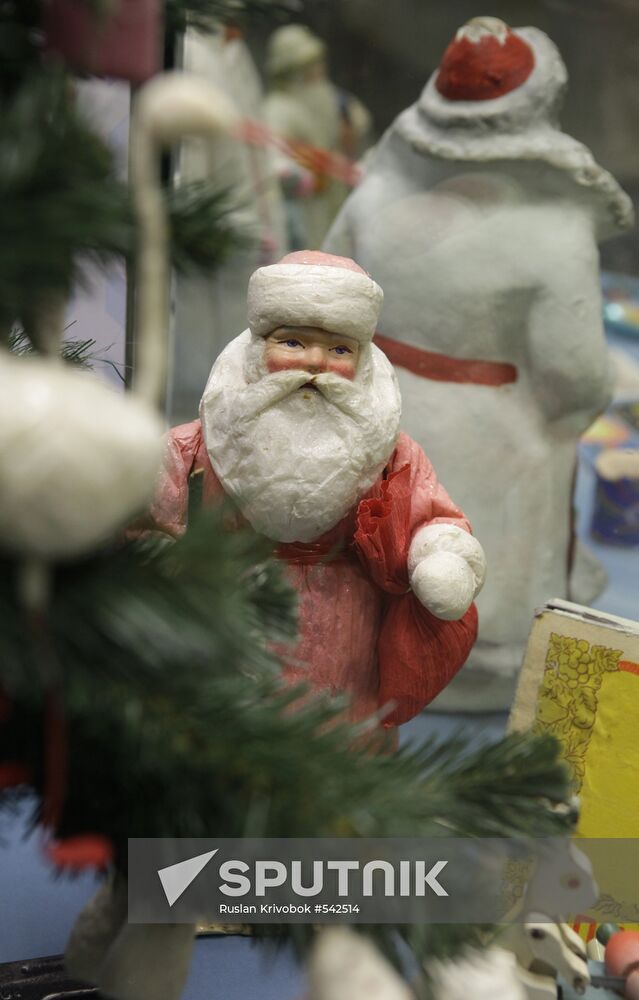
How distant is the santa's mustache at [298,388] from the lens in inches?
40.9

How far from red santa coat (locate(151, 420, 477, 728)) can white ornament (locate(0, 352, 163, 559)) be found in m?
0.64

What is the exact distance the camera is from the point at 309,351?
3.44ft

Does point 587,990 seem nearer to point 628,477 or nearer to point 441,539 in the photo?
point 441,539

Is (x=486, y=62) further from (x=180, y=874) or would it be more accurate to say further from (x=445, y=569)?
(x=180, y=874)

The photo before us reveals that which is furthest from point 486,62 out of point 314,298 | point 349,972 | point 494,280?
point 349,972

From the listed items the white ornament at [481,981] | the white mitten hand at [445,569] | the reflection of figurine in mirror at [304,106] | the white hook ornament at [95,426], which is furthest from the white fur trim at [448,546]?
the reflection of figurine in mirror at [304,106]

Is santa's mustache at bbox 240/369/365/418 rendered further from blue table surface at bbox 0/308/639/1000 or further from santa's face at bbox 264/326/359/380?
blue table surface at bbox 0/308/639/1000

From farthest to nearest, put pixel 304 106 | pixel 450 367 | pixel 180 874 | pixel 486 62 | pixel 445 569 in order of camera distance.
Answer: pixel 304 106 < pixel 450 367 < pixel 486 62 < pixel 445 569 < pixel 180 874

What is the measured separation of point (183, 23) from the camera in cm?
56

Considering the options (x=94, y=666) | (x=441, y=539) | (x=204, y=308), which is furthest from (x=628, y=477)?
(x=94, y=666)

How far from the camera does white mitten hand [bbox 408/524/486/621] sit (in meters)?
1.00

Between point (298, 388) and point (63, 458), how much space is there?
656mm

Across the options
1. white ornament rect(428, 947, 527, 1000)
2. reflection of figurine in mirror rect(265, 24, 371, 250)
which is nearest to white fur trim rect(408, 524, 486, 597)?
white ornament rect(428, 947, 527, 1000)

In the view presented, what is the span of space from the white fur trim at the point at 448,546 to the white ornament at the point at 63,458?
0.64 meters
